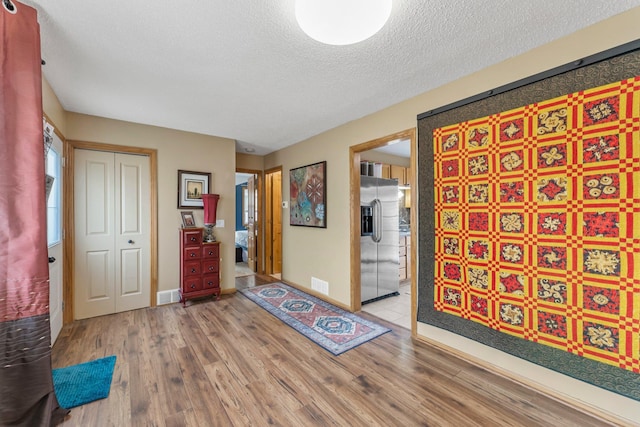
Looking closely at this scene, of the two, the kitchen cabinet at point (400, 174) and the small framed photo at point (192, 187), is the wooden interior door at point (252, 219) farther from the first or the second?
the kitchen cabinet at point (400, 174)

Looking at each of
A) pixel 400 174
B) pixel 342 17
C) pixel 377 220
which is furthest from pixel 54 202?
pixel 400 174

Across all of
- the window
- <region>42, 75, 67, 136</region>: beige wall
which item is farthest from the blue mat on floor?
<region>42, 75, 67, 136</region>: beige wall

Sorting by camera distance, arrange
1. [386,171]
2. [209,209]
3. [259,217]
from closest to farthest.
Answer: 1. [209,209]
2. [386,171]
3. [259,217]

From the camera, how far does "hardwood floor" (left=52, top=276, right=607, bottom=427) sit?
1.65m

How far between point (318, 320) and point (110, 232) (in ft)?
9.26

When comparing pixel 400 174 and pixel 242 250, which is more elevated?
pixel 400 174

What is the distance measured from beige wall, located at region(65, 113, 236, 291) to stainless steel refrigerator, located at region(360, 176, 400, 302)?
207 centimetres

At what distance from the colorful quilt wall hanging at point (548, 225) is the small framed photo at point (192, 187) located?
3.17m

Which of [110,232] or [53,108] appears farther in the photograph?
[110,232]

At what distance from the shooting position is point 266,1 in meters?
1.46

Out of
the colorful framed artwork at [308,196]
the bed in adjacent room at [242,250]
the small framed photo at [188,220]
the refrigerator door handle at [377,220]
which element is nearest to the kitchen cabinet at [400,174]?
the refrigerator door handle at [377,220]

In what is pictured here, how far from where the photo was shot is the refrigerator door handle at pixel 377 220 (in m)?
→ 3.82

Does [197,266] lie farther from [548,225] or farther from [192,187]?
[548,225]

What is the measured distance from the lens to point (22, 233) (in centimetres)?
144
